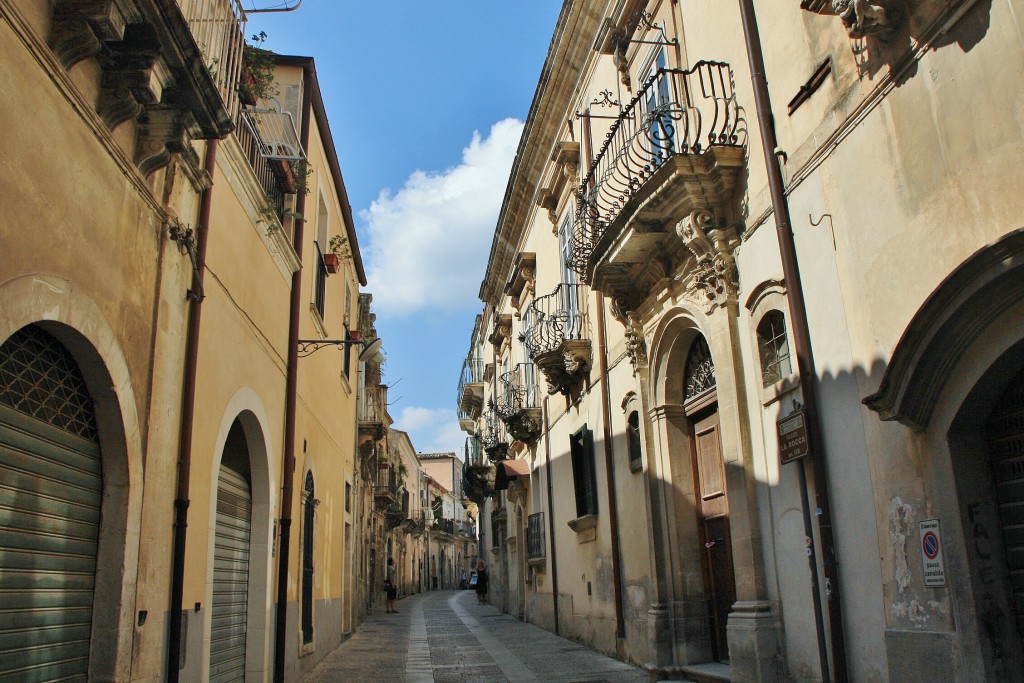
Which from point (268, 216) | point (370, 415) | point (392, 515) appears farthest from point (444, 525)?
point (268, 216)

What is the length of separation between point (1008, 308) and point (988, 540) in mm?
1388

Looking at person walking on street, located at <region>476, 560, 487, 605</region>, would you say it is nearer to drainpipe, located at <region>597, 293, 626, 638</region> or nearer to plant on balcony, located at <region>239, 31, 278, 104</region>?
drainpipe, located at <region>597, 293, 626, 638</region>

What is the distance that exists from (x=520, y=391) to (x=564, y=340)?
624cm

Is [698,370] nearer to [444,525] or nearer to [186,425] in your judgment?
[186,425]

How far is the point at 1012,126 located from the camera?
14.1 feet

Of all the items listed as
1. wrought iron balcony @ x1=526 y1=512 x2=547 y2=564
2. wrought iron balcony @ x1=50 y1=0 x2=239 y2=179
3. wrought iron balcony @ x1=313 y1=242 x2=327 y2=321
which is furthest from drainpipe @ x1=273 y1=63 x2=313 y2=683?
wrought iron balcony @ x1=526 y1=512 x2=547 y2=564

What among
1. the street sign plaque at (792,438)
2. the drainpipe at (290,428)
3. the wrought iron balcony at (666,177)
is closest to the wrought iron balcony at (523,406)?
the drainpipe at (290,428)

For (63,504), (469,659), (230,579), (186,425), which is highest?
(186,425)

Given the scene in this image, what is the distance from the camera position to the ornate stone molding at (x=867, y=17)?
208 inches

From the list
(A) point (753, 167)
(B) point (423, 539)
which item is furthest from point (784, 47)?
(B) point (423, 539)

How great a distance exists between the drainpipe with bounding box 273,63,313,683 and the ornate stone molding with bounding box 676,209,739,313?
522cm

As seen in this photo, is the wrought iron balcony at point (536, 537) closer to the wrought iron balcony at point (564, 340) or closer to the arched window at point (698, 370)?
the wrought iron balcony at point (564, 340)

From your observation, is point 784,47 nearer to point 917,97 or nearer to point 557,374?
point 917,97

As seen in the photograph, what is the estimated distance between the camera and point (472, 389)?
31.4m
